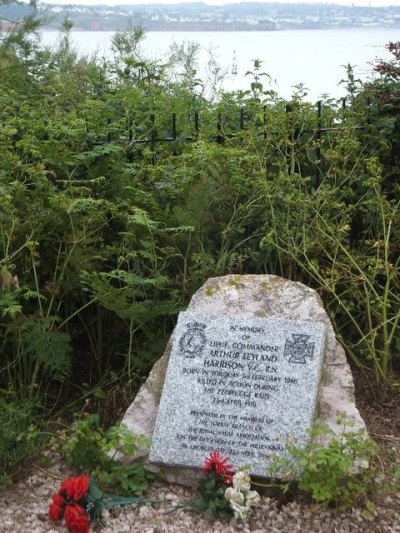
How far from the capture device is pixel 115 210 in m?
4.74

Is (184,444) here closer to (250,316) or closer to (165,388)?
(165,388)

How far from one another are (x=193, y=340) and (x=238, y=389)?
33cm

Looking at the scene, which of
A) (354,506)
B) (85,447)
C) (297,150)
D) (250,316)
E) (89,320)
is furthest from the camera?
(297,150)

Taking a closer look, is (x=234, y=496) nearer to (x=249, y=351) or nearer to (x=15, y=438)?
(x=249, y=351)

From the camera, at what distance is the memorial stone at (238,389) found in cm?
395

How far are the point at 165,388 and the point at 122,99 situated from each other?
119 inches

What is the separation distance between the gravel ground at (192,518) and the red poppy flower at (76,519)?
0.39ft

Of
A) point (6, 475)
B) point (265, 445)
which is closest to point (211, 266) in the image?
point (265, 445)

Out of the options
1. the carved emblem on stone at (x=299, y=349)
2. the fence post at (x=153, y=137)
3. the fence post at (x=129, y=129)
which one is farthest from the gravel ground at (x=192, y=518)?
the fence post at (x=129, y=129)

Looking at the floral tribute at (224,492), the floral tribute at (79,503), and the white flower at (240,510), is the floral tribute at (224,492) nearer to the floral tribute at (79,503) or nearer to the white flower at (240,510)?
the white flower at (240,510)

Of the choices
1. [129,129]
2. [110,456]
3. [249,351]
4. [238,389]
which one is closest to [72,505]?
[110,456]

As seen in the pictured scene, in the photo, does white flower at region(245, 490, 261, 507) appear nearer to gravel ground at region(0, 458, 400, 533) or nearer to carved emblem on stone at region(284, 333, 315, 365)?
gravel ground at region(0, 458, 400, 533)

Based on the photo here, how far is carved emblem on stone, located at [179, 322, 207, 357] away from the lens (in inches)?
166

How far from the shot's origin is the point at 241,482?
3.76 meters
